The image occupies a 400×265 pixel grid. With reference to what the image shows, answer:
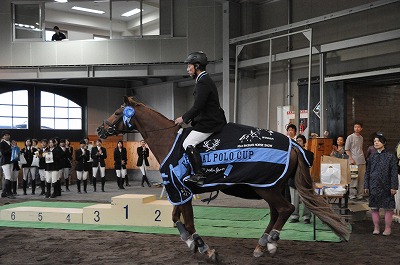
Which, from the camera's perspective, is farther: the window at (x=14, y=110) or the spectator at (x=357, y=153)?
the window at (x=14, y=110)

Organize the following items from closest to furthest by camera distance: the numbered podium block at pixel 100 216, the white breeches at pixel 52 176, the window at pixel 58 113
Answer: the numbered podium block at pixel 100 216 < the white breeches at pixel 52 176 < the window at pixel 58 113

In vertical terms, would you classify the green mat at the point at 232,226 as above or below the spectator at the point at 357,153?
below

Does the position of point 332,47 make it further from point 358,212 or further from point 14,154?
point 14,154

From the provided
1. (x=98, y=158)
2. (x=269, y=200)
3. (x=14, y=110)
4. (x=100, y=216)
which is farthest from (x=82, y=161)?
(x=269, y=200)

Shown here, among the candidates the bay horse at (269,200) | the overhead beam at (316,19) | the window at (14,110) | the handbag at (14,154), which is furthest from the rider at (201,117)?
the window at (14,110)

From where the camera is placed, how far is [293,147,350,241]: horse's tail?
518cm

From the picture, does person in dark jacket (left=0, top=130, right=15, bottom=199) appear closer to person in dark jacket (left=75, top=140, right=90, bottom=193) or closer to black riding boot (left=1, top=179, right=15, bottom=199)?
black riding boot (left=1, top=179, right=15, bottom=199)

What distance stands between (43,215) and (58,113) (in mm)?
11814

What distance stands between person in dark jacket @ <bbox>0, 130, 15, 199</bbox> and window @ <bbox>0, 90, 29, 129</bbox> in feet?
19.3

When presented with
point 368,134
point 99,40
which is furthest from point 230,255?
point 99,40

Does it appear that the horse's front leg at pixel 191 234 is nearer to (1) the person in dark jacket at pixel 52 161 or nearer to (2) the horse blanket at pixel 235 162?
(2) the horse blanket at pixel 235 162

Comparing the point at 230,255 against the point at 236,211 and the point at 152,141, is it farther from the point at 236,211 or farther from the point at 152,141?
the point at 236,211

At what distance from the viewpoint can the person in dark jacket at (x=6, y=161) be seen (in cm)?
1204

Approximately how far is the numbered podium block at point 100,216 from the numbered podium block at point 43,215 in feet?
0.52
